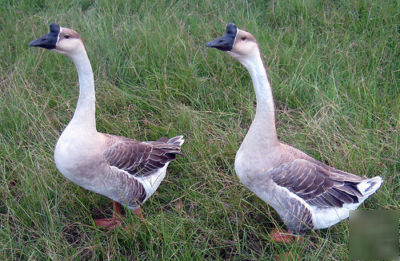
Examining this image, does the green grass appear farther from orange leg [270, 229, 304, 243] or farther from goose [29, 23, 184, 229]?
goose [29, 23, 184, 229]

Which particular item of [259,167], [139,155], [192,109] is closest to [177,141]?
[139,155]

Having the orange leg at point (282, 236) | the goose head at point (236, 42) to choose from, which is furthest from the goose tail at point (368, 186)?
the goose head at point (236, 42)

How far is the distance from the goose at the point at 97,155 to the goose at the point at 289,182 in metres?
0.80

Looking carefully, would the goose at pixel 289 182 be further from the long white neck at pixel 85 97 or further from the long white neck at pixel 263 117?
the long white neck at pixel 85 97

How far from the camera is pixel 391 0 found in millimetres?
5168

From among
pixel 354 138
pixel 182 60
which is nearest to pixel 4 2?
pixel 182 60

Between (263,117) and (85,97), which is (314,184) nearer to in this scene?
(263,117)

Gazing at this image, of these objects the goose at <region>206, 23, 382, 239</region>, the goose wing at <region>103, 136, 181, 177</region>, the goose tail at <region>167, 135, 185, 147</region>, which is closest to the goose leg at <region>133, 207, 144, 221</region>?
the goose wing at <region>103, 136, 181, 177</region>

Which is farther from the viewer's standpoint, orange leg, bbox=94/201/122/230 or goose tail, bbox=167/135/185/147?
goose tail, bbox=167/135/185/147

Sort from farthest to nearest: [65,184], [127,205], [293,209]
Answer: [65,184] → [127,205] → [293,209]

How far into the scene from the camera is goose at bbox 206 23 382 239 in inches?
109

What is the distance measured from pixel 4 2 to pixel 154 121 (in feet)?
11.6

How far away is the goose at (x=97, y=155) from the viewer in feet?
9.16

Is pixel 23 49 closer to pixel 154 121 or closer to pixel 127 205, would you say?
pixel 154 121
